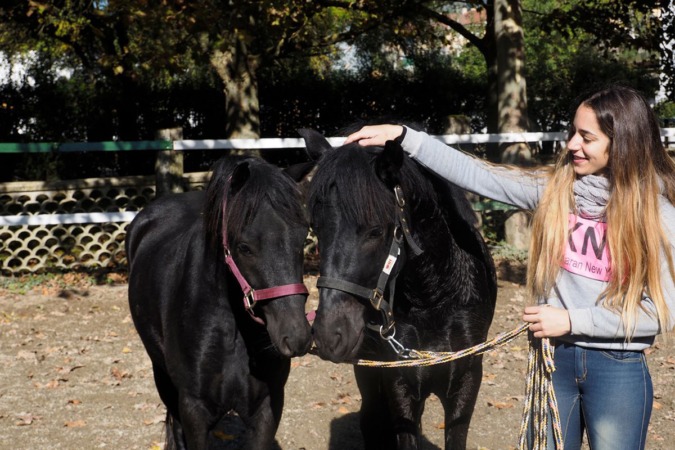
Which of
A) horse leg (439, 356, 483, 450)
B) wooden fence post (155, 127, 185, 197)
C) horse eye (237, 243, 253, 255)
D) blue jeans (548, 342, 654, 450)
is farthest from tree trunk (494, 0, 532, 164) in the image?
blue jeans (548, 342, 654, 450)

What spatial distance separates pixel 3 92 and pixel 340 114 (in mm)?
4945

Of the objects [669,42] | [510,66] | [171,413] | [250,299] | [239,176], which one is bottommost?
[171,413]

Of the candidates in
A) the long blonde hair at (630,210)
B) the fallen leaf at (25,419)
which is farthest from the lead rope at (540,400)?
the fallen leaf at (25,419)

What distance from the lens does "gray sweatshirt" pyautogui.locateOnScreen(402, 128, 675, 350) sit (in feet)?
7.99

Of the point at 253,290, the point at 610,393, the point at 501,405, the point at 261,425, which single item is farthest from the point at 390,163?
the point at 501,405

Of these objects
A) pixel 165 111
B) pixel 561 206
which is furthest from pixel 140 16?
pixel 561 206

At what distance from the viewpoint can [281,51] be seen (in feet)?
37.5

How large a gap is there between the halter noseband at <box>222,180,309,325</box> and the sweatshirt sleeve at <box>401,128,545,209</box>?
27.7 inches

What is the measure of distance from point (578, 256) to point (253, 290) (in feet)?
4.19

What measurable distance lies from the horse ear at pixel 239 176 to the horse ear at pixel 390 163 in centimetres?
61

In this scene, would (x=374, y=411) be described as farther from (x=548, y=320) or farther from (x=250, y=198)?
(x=548, y=320)

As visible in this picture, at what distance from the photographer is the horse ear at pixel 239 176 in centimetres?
322

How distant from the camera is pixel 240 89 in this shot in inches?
413

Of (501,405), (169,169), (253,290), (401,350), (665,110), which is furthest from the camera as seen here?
(665,110)
